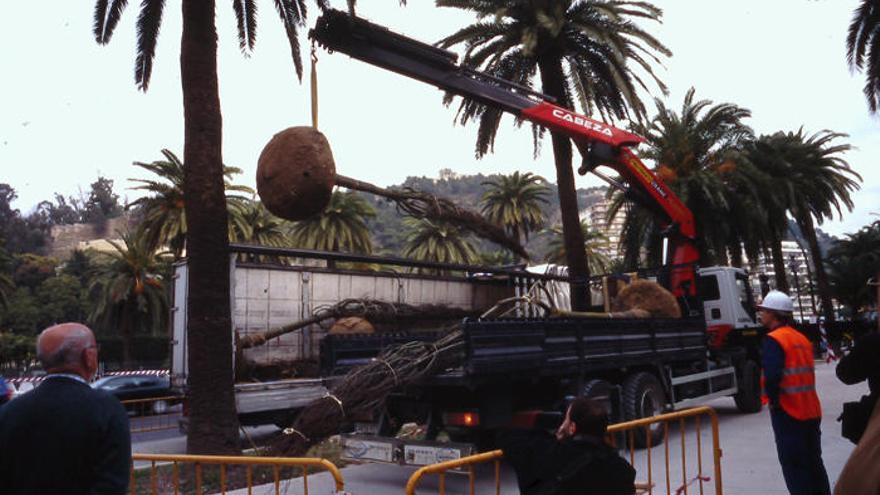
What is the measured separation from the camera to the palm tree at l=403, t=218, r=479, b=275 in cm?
4878

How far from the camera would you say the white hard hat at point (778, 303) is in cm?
638

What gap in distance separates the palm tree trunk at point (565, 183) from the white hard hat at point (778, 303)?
11.3m

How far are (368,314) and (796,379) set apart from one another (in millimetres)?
8435

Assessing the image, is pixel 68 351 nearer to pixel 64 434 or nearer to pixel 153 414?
pixel 64 434

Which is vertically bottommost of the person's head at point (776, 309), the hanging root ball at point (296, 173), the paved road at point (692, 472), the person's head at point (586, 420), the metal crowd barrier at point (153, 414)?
the paved road at point (692, 472)

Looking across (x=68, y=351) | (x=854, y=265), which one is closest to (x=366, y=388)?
(x=68, y=351)

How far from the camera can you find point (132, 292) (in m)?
37.5

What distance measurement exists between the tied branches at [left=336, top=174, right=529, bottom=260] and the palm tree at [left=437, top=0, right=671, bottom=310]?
615cm

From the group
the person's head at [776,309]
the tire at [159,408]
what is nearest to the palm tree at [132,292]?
the tire at [159,408]

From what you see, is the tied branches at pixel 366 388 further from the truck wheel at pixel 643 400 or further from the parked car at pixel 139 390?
the parked car at pixel 139 390

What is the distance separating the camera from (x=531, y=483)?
3.36 m

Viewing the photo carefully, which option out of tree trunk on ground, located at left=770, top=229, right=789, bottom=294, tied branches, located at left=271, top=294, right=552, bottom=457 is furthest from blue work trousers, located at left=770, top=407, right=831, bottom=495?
tree trunk on ground, located at left=770, top=229, right=789, bottom=294

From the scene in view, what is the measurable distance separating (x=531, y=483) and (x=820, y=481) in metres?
3.65

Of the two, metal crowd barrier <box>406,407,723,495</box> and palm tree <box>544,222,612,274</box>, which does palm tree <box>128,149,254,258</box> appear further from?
palm tree <box>544,222,612,274</box>
